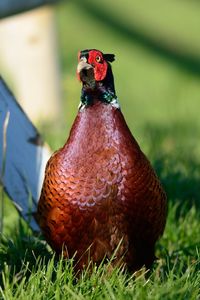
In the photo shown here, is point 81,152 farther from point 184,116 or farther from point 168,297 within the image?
point 184,116

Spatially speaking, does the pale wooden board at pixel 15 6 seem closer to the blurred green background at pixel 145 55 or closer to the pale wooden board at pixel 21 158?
the pale wooden board at pixel 21 158

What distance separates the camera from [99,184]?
11.9 feet

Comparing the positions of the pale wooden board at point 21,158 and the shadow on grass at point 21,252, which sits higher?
the pale wooden board at point 21,158

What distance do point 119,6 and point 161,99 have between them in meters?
3.33

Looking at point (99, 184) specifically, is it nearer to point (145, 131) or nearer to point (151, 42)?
point (145, 131)

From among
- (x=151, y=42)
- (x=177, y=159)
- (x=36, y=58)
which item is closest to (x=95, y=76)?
(x=177, y=159)

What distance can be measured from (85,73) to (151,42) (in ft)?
23.8

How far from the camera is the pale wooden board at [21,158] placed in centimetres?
422

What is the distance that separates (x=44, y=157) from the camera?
438 cm

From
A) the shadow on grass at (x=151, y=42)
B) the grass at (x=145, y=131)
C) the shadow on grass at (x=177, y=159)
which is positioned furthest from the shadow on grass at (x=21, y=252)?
the shadow on grass at (x=151, y=42)

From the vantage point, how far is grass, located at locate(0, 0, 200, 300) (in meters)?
3.35

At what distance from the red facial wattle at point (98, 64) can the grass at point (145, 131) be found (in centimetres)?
76

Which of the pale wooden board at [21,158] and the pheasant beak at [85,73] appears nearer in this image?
the pheasant beak at [85,73]

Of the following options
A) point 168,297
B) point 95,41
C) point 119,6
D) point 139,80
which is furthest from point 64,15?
point 168,297
